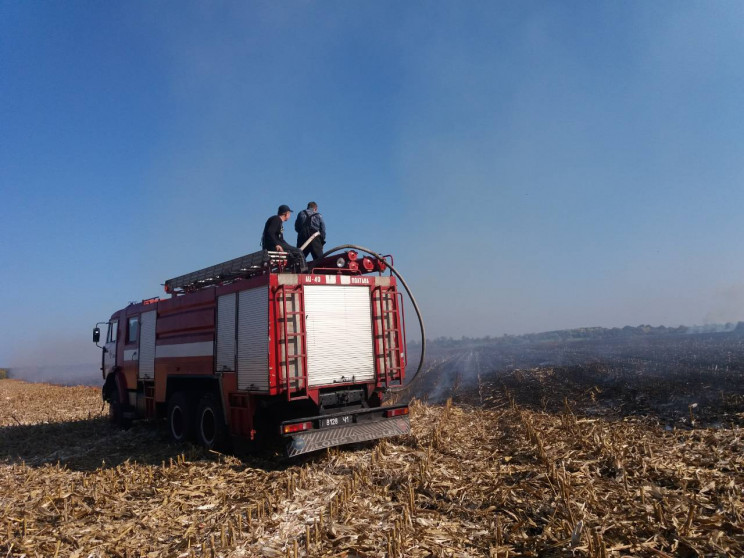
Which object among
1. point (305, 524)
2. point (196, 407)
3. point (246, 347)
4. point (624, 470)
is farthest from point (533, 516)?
point (196, 407)

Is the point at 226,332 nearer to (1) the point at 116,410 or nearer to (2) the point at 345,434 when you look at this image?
(2) the point at 345,434

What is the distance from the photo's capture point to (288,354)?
8648 millimetres

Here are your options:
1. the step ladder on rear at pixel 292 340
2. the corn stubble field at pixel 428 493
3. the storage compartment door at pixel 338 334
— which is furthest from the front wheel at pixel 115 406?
the storage compartment door at pixel 338 334

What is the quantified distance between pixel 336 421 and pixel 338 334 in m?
1.62

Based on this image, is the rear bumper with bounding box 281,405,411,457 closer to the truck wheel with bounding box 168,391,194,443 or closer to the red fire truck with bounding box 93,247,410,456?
the red fire truck with bounding box 93,247,410,456

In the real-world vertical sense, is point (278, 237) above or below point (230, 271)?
above

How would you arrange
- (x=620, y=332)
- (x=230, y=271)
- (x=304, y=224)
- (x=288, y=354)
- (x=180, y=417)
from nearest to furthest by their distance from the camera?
(x=288, y=354), (x=230, y=271), (x=304, y=224), (x=180, y=417), (x=620, y=332)

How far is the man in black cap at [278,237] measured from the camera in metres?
9.90

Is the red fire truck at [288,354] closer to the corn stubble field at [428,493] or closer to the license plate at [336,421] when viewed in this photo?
the license plate at [336,421]

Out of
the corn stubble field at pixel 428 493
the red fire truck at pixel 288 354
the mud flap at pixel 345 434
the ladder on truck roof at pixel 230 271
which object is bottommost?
the corn stubble field at pixel 428 493

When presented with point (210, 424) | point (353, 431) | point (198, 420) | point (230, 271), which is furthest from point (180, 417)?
point (353, 431)

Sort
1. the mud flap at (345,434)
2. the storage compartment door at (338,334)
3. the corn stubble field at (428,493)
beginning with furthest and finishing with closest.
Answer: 1. the storage compartment door at (338,334)
2. the mud flap at (345,434)
3. the corn stubble field at (428,493)

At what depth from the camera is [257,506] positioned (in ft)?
20.9

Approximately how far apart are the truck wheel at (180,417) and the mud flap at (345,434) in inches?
126
